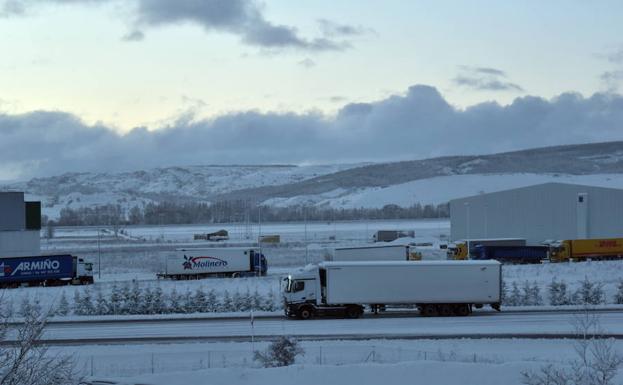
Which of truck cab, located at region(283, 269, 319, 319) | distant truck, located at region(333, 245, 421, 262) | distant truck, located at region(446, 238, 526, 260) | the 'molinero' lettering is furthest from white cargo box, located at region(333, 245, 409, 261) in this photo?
distant truck, located at region(446, 238, 526, 260)

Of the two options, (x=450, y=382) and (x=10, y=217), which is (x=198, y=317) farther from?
(x=10, y=217)

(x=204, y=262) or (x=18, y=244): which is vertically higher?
(x=18, y=244)

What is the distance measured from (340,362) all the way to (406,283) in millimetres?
12556

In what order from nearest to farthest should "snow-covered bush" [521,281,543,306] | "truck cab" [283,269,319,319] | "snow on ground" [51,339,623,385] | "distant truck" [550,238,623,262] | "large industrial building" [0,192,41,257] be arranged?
"snow on ground" [51,339,623,385], "truck cab" [283,269,319,319], "snow-covered bush" [521,281,543,306], "distant truck" [550,238,623,262], "large industrial building" [0,192,41,257]

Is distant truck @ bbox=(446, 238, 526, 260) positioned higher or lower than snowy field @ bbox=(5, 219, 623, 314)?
higher

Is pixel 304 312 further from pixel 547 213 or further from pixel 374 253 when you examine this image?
pixel 547 213

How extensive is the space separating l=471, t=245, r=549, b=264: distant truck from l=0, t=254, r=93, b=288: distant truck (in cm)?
3421

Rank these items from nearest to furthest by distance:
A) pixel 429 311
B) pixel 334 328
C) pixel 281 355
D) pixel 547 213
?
1. pixel 281 355
2. pixel 334 328
3. pixel 429 311
4. pixel 547 213

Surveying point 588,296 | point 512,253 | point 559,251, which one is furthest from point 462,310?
Answer: point 559,251

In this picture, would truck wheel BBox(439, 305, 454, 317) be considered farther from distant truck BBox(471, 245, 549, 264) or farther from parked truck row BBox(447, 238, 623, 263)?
parked truck row BBox(447, 238, 623, 263)

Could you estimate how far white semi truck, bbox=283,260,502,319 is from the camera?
120 feet

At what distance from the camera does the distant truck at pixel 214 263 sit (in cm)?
6181

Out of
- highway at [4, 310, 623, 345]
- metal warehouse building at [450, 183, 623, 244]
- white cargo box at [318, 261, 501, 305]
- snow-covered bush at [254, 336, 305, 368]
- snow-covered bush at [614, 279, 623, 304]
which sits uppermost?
metal warehouse building at [450, 183, 623, 244]

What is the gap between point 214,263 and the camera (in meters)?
62.7
